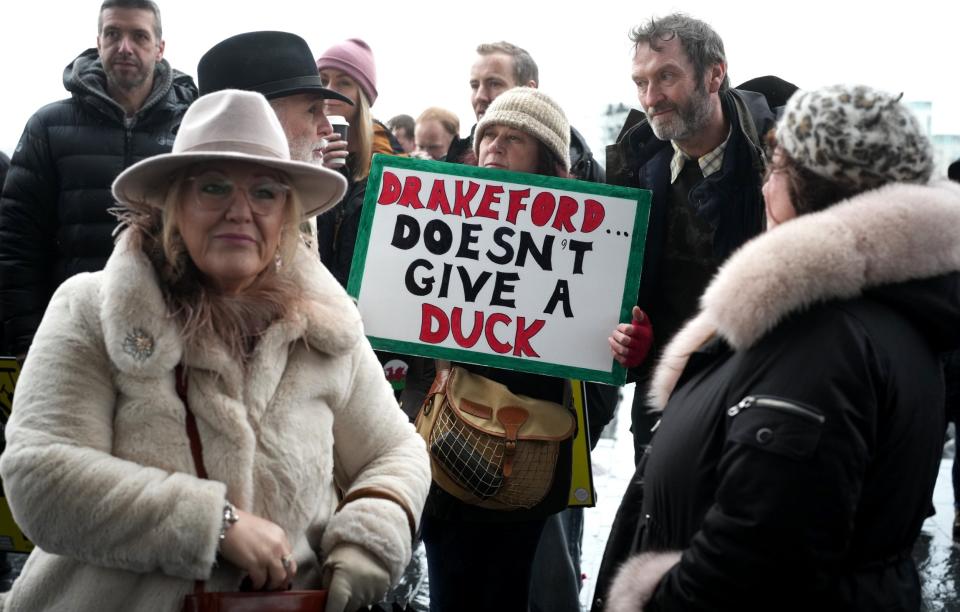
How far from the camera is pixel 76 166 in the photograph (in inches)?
171

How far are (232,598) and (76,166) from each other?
2.92 meters

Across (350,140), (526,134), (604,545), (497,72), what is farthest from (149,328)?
(604,545)

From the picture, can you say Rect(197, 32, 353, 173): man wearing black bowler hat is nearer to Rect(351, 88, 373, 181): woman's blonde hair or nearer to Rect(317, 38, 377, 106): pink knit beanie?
Rect(351, 88, 373, 181): woman's blonde hair

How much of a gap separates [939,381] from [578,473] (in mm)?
1730

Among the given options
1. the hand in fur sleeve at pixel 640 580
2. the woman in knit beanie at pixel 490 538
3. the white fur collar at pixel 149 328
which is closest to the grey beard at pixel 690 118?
the woman in knit beanie at pixel 490 538

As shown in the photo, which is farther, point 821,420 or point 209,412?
point 209,412

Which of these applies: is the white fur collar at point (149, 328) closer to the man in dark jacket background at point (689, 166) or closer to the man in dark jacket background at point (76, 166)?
the man in dark jacket background at point (689, 166)

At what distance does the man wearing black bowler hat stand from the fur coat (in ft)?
4.90

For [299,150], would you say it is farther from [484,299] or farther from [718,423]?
[718,423]

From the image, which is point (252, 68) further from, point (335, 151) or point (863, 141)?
point (863, 141)

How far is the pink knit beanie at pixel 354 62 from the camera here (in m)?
4.65

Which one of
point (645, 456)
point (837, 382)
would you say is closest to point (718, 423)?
point (837, 382)

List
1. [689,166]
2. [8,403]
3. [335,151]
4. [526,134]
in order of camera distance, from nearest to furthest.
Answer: [526,134], [689,166], [335,151], [8,403]

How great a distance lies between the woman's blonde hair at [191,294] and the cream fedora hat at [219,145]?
0.13 ft
